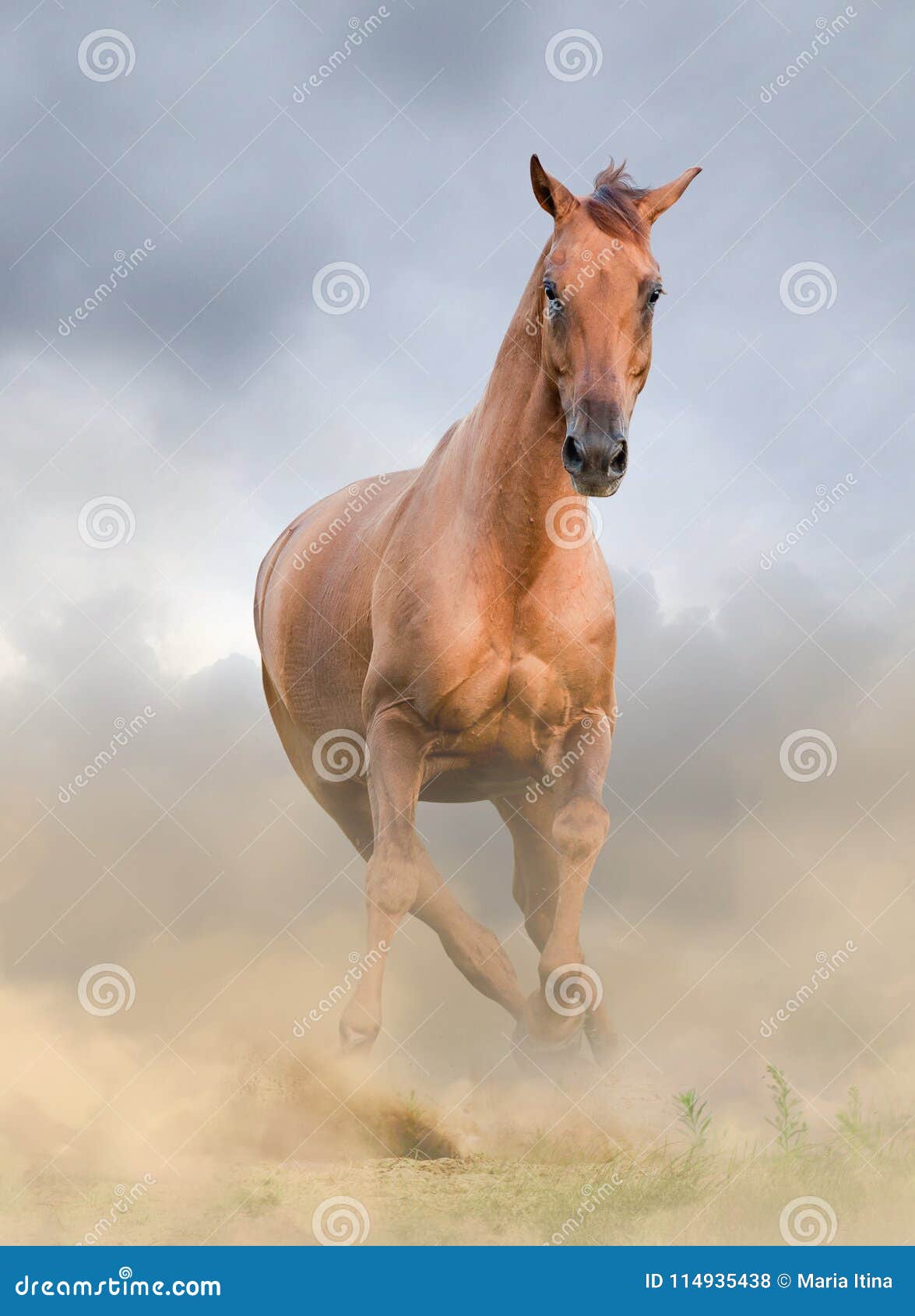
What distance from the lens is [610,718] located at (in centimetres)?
913

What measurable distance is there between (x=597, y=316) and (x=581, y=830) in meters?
3.04

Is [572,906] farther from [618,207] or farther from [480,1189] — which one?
[618,207]

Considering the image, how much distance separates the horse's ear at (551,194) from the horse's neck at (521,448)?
309 millimetres

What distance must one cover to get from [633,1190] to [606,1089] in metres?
0.99

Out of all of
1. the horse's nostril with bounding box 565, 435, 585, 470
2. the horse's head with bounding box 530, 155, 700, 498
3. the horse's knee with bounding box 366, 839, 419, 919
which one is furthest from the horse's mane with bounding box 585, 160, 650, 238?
the horse's knee with bounding box 366, 839, 419, 919

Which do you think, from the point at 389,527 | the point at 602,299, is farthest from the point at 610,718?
the point at 602,299

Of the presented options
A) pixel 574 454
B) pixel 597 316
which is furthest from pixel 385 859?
pixel 597 316

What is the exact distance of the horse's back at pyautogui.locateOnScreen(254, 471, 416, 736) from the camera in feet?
33.1

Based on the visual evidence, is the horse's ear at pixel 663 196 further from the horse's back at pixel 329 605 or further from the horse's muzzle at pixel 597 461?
the horse's back at pixel 329 605

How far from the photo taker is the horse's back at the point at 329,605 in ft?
33.1

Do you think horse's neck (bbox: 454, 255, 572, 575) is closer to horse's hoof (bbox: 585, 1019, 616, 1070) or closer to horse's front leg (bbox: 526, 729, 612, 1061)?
horse's front leg (bbox: 526, 729, 612, 1061)

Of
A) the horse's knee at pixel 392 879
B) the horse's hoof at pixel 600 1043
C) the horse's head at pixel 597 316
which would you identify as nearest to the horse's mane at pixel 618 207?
the horse's head at pixel 597 316

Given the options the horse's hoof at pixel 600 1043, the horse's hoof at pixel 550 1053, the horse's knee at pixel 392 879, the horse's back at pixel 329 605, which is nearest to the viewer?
the horse's knee at pixel 392 879

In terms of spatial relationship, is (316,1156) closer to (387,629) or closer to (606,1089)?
(606,1089)
